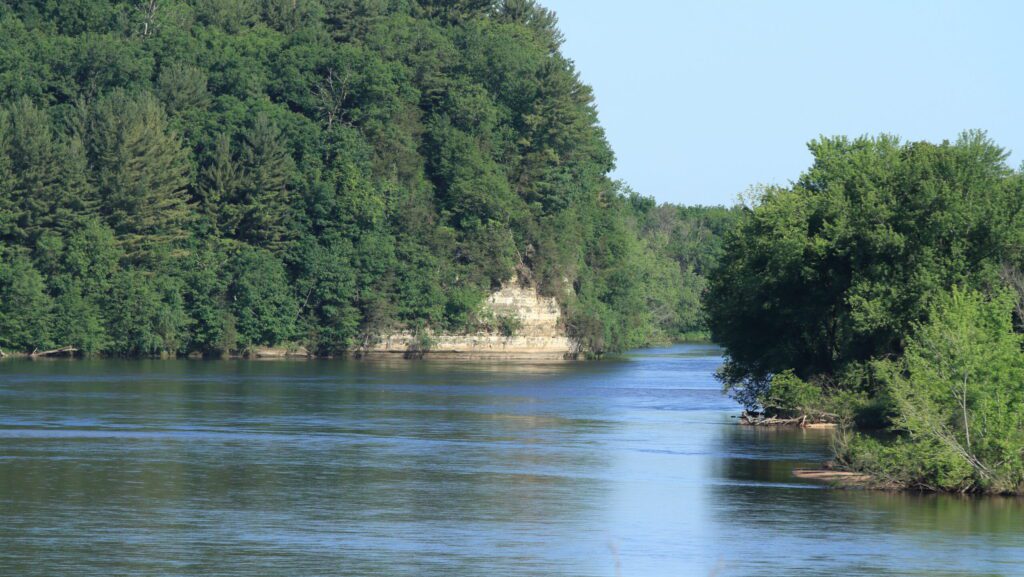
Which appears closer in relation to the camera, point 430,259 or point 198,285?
point 198,285

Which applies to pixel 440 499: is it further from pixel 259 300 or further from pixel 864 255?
pixel 259 300

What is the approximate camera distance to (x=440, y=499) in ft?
140

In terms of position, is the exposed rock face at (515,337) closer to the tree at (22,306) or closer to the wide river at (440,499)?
the tree at (22,306)

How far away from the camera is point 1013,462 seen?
42.2m

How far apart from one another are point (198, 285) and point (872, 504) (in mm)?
95262

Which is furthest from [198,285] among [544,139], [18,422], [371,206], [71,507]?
[71,507]

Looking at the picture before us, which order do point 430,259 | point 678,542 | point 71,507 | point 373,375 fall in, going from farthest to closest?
point 430,259 → point 373,375 → point 71,507 → point 678,542

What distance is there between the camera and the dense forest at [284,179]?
411 ft

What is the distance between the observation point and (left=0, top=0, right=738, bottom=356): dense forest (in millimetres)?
125125

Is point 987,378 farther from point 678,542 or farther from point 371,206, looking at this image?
point 371,206

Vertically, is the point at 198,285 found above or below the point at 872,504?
above

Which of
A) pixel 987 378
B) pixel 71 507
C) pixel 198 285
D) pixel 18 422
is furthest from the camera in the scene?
pixel 198 285

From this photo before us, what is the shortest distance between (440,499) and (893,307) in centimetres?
2360

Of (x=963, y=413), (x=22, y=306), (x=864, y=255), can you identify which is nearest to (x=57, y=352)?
(x=22, y=306)
